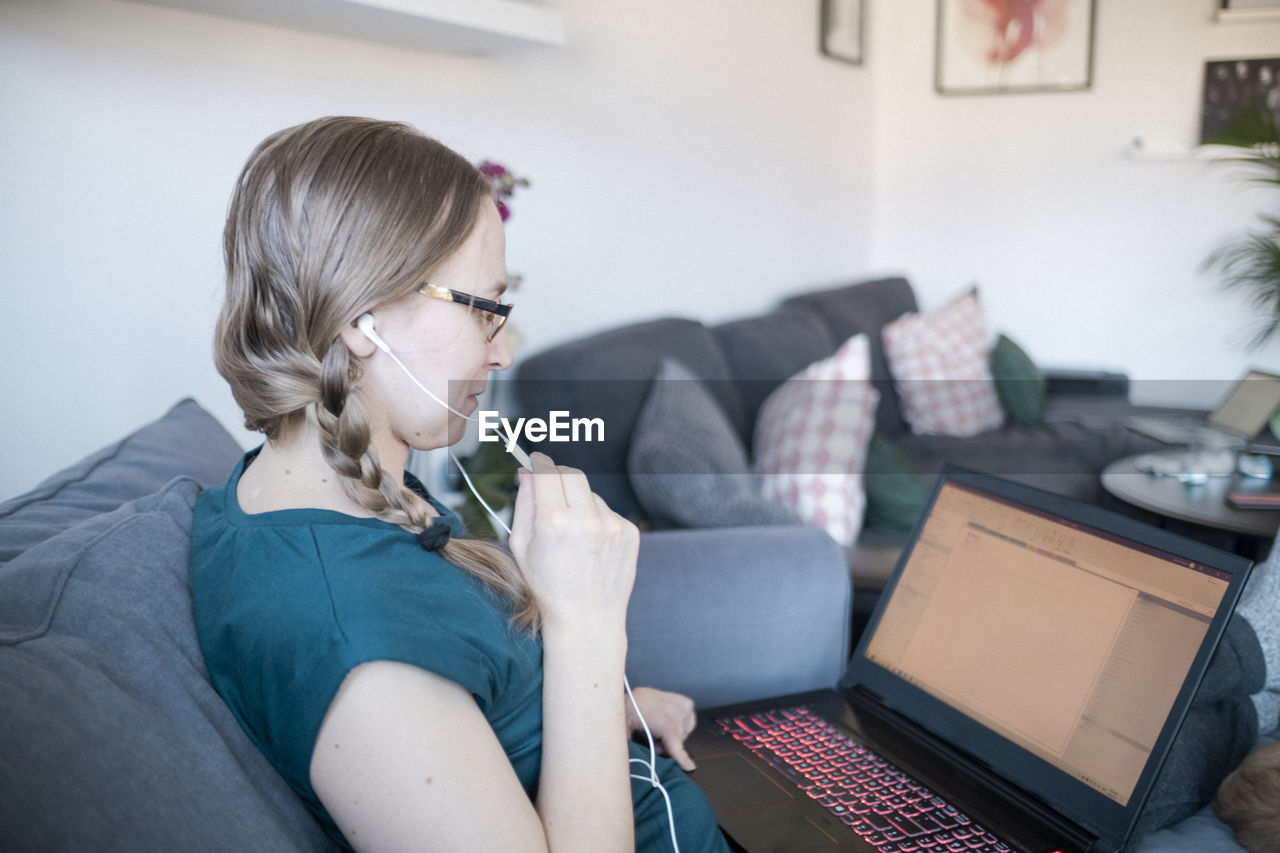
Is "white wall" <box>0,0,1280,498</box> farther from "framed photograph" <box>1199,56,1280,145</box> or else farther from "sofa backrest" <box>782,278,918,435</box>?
"sofa backrest" <box>782,278,918,435</box>

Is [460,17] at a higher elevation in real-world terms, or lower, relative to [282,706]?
higher

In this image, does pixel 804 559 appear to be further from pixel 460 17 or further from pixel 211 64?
pixel 211 64

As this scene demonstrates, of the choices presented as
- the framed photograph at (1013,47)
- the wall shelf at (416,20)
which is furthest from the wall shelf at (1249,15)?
the wall shelf at (416,20)

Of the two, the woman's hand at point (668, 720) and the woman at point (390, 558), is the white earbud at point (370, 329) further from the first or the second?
the woman's hand at point (668, 720)

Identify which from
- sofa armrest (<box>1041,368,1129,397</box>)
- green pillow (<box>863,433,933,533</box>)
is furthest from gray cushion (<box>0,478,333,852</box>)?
sofa armrest (<box>1041,368,1129,397</box>)

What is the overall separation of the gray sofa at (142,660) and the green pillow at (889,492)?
644mm

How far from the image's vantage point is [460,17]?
1.63 metres

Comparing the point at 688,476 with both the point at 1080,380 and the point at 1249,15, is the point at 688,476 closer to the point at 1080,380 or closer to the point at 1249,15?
the point at 1080,380

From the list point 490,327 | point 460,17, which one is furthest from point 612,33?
point 490,327

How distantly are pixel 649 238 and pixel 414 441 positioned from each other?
1794mm

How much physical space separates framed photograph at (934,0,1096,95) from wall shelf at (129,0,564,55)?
8.08 ft

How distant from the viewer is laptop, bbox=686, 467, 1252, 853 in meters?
0.78

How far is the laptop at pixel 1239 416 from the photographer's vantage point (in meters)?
1.16

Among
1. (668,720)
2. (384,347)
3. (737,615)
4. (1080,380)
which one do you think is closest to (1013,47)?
(1080,380)
